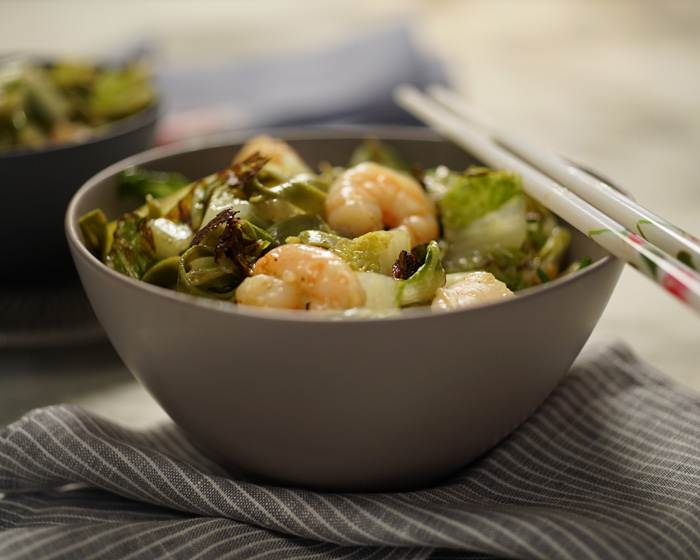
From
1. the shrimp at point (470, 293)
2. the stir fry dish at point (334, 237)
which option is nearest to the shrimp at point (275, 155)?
the stir fry dish at point (334, 237)

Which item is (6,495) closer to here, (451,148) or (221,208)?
(221,208)

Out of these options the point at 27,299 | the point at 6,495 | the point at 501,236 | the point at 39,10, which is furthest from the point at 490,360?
the point at 39,10

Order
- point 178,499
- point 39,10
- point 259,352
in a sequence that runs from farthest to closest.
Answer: point 39,10 < point 178,499 < point 259,352

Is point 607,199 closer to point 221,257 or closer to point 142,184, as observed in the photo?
point 221,257

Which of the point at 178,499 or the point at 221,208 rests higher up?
the point at 221,208

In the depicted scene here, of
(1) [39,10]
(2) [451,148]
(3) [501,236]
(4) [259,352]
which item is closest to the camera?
(4) [259,352]

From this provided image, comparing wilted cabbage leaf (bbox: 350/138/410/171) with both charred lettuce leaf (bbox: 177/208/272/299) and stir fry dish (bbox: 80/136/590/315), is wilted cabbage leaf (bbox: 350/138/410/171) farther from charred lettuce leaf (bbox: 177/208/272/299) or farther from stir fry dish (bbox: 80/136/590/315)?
charred lettuce leaf (bbox: 177/208/272/299)

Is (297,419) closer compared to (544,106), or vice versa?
(297,419)

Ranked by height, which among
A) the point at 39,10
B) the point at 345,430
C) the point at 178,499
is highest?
the point at 345,430
